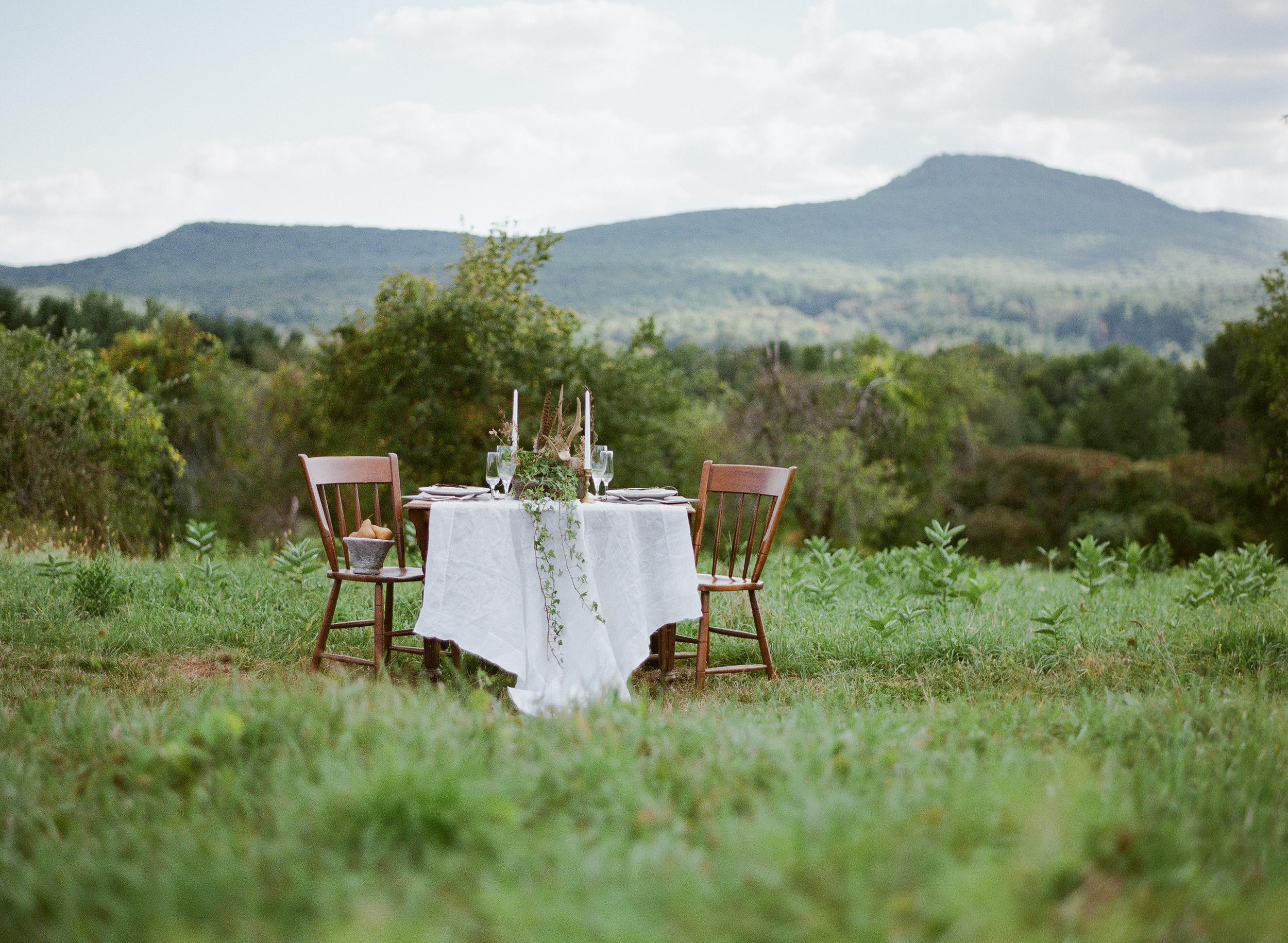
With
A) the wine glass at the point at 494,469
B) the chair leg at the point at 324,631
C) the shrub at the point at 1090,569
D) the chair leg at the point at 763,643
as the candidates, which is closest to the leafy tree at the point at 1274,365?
the shrub at the point at 1090,569

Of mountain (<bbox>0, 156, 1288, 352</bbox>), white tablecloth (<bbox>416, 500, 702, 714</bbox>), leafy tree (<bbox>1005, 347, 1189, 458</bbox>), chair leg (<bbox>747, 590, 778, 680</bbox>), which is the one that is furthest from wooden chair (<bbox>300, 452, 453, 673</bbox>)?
leafy tree (<bbox>1005, 347, 1189, 458</bbox>)

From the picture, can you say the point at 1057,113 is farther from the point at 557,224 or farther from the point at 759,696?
the point at 759,696

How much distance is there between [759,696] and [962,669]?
99cm

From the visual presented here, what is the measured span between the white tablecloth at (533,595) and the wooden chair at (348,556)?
11.3 inches

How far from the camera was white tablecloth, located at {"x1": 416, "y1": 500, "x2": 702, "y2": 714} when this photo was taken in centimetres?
374

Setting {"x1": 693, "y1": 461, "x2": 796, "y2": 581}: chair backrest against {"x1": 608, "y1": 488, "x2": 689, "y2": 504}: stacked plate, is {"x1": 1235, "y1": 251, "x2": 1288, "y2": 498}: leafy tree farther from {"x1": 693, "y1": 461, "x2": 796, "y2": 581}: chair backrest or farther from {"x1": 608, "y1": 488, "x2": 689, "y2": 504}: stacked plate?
{"x1": 608, "y1": 488, "x2": 689, "y2": 504}: stacked plate

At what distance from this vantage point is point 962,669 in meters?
4.18

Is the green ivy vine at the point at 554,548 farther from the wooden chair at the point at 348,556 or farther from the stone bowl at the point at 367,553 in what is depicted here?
the stone bowl at the point at 367,553

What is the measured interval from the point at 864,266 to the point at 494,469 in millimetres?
51294

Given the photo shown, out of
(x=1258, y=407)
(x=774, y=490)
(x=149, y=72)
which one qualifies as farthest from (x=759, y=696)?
(x=149, y=72)

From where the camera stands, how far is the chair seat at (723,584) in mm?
4102

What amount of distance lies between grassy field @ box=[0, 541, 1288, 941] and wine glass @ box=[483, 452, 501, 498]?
1.12 m

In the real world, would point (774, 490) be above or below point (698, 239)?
below

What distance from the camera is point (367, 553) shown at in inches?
165
